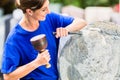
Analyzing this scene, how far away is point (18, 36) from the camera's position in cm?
229

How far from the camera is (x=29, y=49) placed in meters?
2.32

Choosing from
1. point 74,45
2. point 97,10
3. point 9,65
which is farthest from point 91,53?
point 97,10

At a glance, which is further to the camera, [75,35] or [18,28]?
[75,35]

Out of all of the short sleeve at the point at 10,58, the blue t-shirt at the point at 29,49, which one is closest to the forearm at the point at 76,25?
the blue t-shirt at the point at 29,49

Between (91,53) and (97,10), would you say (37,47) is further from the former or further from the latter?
(97,10)

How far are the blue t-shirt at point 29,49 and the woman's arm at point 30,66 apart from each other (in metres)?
0.03

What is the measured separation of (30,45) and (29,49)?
22mm

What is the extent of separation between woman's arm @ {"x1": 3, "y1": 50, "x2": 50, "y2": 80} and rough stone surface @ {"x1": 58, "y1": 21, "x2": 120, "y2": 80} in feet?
0.59

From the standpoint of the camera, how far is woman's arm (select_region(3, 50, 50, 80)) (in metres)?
2.28

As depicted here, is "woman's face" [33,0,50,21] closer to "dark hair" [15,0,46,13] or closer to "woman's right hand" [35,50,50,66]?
"dark hair" [15,0,46,13]

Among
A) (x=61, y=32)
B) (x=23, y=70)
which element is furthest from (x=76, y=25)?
(x=23, y=70)

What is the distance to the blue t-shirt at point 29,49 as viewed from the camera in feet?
7.53

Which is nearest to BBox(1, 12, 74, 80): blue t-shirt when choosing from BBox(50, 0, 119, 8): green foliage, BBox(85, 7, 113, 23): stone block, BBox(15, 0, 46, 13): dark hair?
BBox(15, 0, 46, 13): dark hair

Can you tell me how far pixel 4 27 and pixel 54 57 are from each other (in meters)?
2.26
